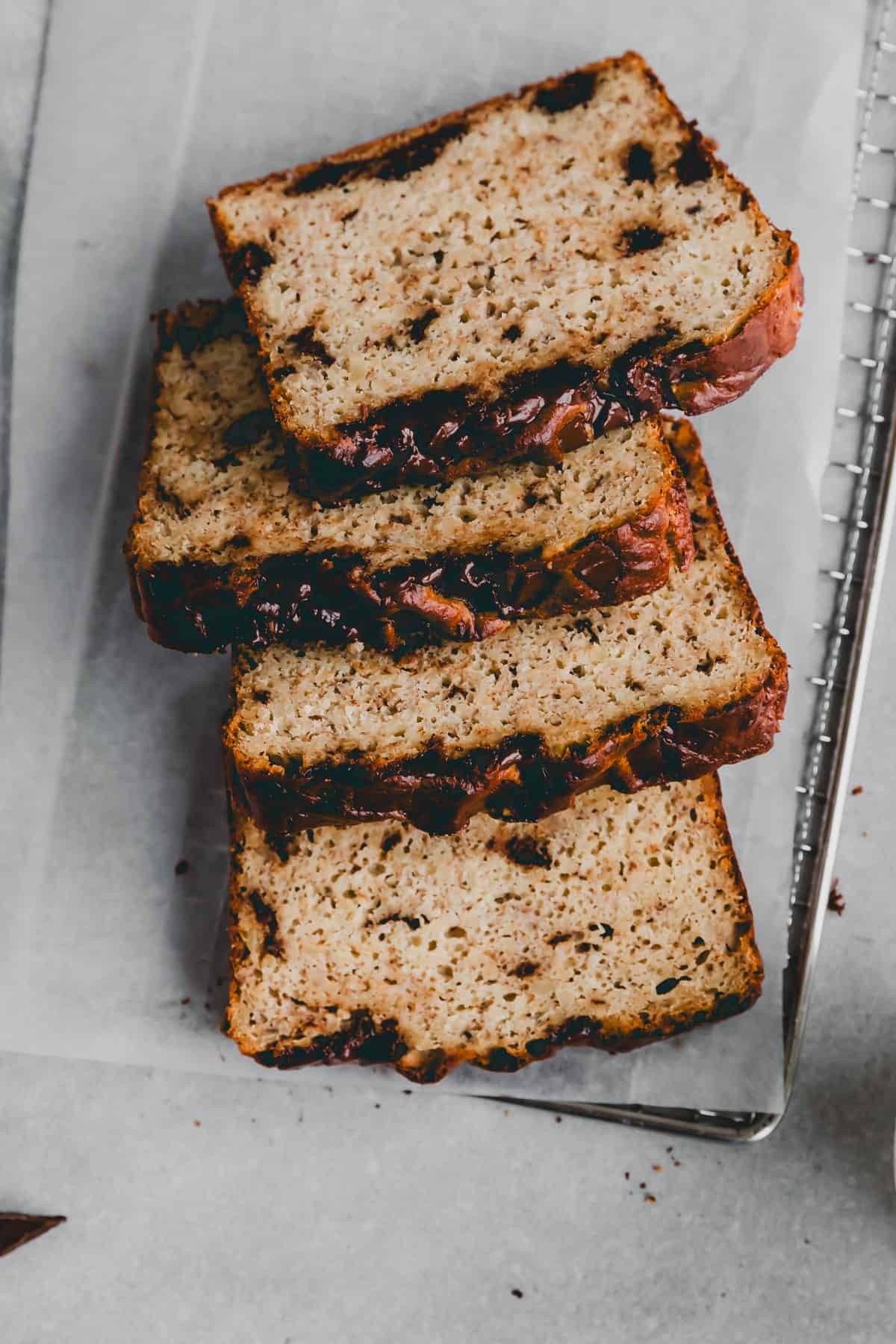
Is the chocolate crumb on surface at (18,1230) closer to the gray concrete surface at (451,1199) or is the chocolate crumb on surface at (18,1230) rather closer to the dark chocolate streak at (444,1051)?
the gray concrete surface at (451,1199)

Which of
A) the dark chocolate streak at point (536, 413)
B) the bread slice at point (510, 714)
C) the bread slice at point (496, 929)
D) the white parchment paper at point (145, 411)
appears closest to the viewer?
the dark chocolate streak at point (536, 413)

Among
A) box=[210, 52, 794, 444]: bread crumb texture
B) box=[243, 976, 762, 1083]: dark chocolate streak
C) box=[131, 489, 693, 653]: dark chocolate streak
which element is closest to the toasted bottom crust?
box=[243, 976, 762, 1083]: dark chocolate streak

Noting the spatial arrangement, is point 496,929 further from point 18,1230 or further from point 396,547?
point 18,1230

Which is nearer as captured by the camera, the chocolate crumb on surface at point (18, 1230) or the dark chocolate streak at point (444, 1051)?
the dark chocolate streak at point (444, 1051)

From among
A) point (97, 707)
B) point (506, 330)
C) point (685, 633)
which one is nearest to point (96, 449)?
point (97, 707)

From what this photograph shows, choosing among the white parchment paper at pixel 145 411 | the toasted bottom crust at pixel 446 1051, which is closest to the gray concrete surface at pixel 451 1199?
the white parchment paper at pixel 145 411

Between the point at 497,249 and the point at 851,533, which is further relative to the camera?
the point at 851,533

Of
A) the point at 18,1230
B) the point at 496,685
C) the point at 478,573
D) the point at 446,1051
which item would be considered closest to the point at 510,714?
the point at 496,685
